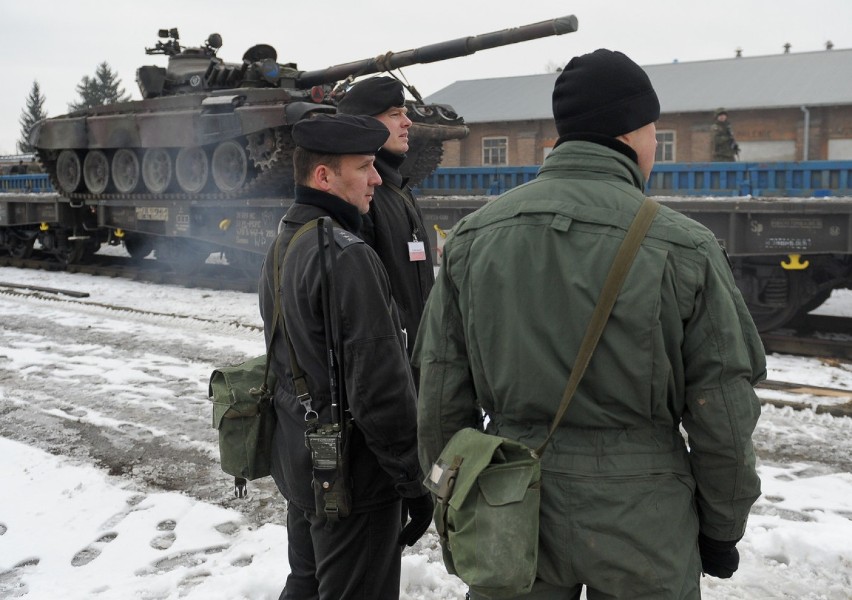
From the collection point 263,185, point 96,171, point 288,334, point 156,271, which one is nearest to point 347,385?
point 288,334

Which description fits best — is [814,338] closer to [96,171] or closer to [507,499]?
[507,499]

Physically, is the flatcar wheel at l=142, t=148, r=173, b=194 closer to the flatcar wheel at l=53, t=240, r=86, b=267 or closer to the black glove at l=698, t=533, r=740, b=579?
the flatcar wheel at l=53, t=240, r=86, b=267

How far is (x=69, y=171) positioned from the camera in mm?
17094

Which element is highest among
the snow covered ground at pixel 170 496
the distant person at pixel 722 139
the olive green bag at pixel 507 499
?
the distant person at pixel 722 139

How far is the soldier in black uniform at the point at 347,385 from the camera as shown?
275cm

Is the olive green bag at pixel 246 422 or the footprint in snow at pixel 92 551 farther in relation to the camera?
the footprint in snow at pixel 92 551

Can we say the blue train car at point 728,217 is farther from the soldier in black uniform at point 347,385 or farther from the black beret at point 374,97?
the soldier in black uniform at point 347,385

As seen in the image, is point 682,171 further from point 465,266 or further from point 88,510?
point 465,266

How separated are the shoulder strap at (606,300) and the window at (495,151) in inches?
1268

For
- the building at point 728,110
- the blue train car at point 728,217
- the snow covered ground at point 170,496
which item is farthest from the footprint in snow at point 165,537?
the building at point 728,110

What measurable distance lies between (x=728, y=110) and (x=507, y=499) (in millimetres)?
29588

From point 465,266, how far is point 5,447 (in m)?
4.57

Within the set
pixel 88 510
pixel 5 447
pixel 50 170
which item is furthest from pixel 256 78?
pixel 88 510

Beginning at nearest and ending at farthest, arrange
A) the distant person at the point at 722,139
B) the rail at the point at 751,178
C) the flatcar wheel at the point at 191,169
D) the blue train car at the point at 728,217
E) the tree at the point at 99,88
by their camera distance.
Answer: the blue train car at the point at 728,217, the rail at the point at 751,178, the distant person at the point at 722,139, the flatcar wheel at the point at 191,169, the tree at the point at 99,88
